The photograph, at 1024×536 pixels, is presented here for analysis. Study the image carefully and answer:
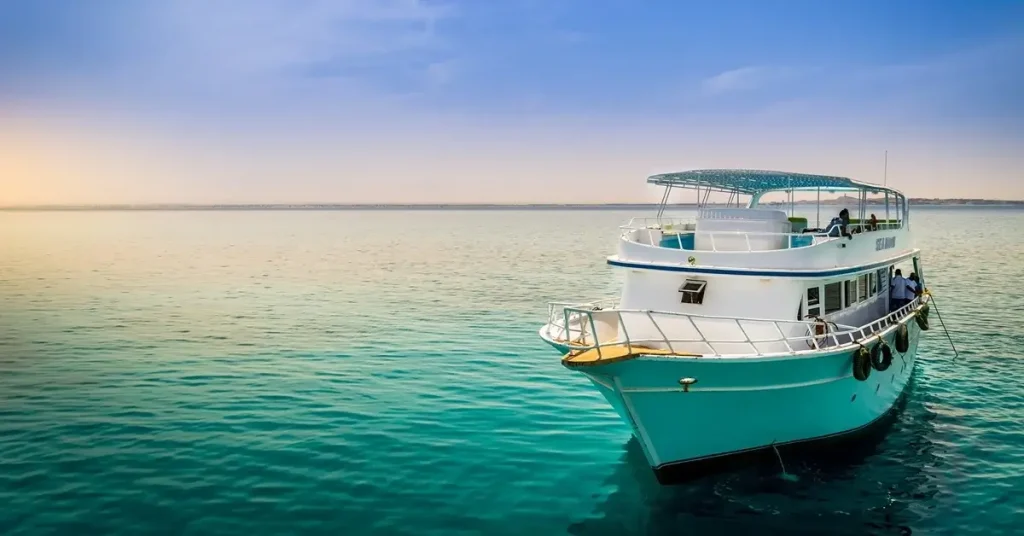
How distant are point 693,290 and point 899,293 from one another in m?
8.71

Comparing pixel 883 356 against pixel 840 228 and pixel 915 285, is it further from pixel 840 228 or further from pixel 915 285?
pixel 915 285

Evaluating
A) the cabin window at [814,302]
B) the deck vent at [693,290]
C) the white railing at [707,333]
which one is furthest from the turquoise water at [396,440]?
the deck vent at [693,290]

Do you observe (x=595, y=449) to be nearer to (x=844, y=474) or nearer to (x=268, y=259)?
(x=844, y=474)

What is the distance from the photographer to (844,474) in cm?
1532

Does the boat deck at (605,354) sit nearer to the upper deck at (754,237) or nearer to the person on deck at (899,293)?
the upper deck at (754,237)

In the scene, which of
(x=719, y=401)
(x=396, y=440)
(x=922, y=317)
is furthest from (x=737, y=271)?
(x=922, y=317)

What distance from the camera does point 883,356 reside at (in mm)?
16719

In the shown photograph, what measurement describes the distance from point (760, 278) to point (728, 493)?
4585 mm

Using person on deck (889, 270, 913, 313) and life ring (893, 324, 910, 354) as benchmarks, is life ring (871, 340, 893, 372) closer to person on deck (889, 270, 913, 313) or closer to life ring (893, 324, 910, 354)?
life ring (893, 324, 910, 354)

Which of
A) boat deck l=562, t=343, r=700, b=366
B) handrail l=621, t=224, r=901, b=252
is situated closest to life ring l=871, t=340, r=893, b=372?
handrail l=621, t=224, r=901, b=252

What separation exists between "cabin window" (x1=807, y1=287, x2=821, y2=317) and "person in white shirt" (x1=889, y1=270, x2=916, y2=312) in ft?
19.7

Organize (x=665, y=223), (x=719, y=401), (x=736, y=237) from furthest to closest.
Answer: (x=665, y=223) → (x=736, y=237) → (x=719, y=401)

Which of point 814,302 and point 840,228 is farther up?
point 840,228

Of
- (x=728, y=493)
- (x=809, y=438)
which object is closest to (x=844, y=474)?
(x=809, y=438)
